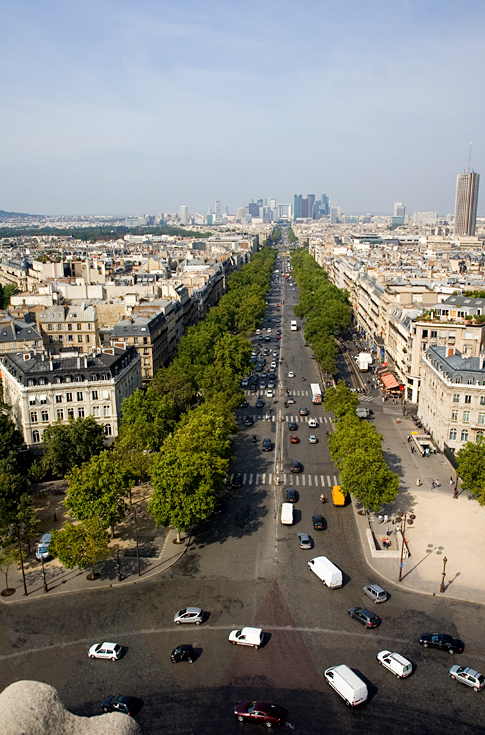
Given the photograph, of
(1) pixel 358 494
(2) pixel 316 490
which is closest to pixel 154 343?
(2) pixel 316 490

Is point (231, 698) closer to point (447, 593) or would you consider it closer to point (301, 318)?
point (447, 593)

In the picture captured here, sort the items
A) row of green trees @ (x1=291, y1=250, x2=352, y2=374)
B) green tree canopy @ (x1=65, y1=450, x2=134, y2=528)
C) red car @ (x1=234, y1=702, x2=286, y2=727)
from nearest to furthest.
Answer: red car @ (x1=234, y1=702, x2=286, y2=727)
green tree canopy @ (x1=65, y1=450, x2=134, y2=528)
row of green trees @ (x1=291, y1=250, x2=352, y2=374)

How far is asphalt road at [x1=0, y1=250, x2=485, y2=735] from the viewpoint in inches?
1291

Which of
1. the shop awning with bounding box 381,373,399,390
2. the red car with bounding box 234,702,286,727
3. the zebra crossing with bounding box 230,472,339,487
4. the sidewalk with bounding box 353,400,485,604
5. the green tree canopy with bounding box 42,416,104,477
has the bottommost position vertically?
the zebra crossing with bounding box 230,472,339,487

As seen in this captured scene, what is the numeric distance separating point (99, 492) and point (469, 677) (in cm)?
3125

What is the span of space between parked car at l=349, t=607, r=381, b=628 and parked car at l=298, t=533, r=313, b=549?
9.18 metres

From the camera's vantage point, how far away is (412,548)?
1989 inches

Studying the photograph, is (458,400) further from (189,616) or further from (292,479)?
(189,616)

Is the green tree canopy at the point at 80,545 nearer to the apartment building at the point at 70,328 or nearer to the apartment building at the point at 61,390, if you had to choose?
the apartment building at the point at 61,390

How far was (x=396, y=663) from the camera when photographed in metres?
35.6

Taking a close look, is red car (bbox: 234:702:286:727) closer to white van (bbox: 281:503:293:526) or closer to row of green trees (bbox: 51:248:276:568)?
row of green trees (bbox: 51:248:276:568)

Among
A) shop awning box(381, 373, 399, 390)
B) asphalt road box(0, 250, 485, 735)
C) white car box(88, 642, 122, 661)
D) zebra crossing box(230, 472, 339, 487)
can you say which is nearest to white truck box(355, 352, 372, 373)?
shop awning box(381, 373, 399, 390)

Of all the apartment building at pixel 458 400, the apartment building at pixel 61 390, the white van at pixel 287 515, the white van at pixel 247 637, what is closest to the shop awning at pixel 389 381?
the apartment building at pixel 458 400

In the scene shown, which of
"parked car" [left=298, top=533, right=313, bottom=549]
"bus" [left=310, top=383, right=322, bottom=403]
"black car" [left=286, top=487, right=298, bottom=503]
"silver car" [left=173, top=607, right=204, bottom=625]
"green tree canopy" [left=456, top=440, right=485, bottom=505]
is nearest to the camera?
"silver car" [left=173, top=607, right=204, bottom=625]
